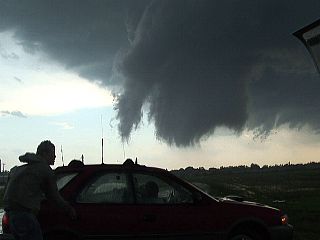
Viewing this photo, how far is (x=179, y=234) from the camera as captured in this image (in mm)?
7965

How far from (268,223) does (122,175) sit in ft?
8.22

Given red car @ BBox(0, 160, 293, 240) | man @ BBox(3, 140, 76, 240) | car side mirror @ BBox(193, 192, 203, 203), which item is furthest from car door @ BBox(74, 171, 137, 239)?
man @ BBox(3, 140, 76, 240)

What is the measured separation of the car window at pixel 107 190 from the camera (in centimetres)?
766

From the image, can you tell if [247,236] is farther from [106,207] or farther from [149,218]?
Result: [106,207]

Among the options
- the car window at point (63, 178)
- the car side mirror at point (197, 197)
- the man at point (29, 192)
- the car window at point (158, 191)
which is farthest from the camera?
the car side mirror at point (197, 197)

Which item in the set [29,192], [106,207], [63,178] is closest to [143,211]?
[106,207]

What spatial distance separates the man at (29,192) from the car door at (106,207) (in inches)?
54.4

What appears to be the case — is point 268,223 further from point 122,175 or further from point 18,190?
point 18,190

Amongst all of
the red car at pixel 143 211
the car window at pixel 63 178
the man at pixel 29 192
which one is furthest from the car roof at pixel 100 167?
the man at pixel 29 192

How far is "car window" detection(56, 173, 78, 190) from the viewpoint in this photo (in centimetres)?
765

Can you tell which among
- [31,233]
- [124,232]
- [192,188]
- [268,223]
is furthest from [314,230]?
[31,233]

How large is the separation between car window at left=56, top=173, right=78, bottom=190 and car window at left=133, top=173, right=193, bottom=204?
36.8 inches

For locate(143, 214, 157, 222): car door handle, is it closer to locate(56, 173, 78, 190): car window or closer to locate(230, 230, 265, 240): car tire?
locate(56, 173, 78, 190): car window

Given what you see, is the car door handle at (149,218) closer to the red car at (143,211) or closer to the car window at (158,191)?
the red car at (143,211)
